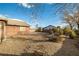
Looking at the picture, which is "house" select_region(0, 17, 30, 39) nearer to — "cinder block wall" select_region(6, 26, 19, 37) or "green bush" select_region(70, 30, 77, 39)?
"cinder block wall" select_region(6, 26, 19, 37)

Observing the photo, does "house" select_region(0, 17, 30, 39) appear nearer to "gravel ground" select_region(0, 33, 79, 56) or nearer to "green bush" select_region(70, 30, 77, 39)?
"gravel ground" select_region(0, 33, 79, 56)

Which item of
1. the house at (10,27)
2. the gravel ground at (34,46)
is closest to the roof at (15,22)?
the house at (10,27)

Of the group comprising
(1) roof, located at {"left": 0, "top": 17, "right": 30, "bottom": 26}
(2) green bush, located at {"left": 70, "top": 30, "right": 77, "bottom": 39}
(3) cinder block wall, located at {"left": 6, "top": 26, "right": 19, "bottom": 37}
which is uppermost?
(1) roof, located at {"left": 0, "top": 17, "right": 30, "bottom": 26}

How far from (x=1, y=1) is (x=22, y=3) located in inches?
9.3

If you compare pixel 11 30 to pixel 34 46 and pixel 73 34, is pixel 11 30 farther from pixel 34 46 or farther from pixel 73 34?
pixel 73 34

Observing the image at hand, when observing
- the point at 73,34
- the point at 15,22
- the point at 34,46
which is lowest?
the point at 34,46

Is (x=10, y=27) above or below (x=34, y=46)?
above

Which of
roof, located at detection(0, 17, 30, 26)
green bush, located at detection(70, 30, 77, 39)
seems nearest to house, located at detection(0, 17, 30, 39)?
roof, located at detection(0, 17, 30, 26)

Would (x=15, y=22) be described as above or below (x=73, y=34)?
above

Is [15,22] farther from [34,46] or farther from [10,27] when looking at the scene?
[34,46]

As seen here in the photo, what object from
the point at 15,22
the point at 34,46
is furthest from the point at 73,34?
the point at 15,22

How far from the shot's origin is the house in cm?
334

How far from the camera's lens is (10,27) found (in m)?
3.36

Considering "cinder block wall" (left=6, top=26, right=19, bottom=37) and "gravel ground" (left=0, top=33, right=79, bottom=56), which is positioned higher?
"cinder block wall" (left=6, top=26, right=19, bottom=37)
